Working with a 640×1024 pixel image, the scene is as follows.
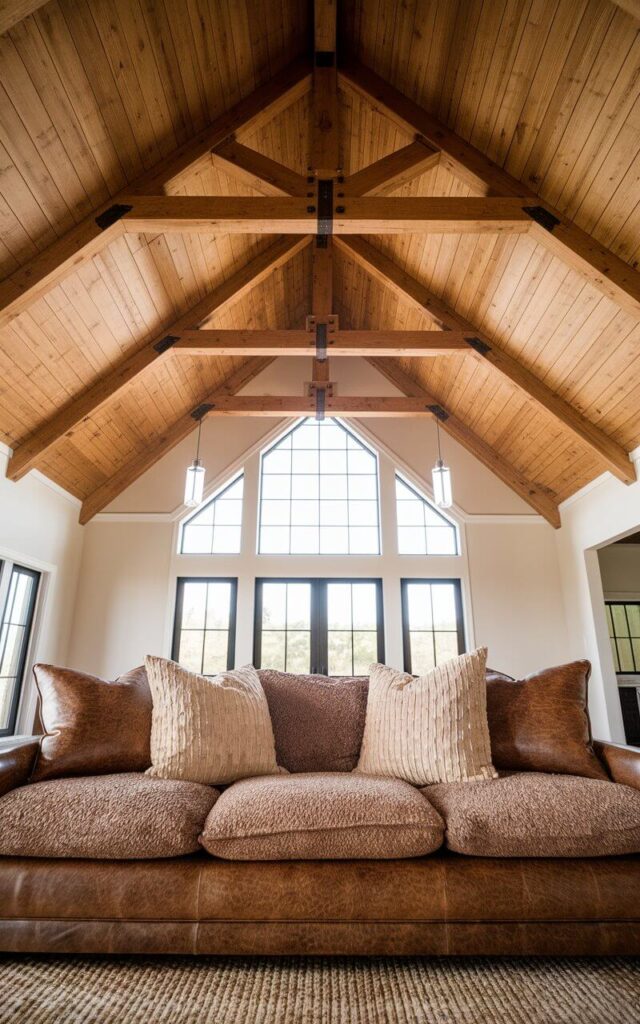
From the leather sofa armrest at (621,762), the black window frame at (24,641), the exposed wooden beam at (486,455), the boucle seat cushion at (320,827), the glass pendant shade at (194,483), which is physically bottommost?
the boucle seat cushion at (320,827)

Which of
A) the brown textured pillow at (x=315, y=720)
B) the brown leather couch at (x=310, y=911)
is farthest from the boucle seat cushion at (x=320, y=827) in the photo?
the brown textured pillow at (x=315, y=720)

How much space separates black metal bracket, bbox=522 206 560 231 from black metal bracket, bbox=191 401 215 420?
315cm

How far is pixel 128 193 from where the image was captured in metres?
3.09

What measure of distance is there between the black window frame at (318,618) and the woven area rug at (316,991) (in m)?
3.50

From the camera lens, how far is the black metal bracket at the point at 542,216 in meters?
3.02

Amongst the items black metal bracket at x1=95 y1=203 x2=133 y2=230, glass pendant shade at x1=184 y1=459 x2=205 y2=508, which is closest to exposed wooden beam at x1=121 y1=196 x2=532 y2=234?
black metal bracket at x1=95 y1=203 x2=133 y2=230

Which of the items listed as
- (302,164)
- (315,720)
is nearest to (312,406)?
(302,164)

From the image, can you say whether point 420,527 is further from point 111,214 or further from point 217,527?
point 111,214

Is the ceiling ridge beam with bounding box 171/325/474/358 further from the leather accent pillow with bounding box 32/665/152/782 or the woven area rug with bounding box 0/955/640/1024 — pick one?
the woven area rug with bounding box 0/955/640/1024

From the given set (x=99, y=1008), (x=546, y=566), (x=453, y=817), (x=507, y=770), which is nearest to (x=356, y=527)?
(x=546, y=566)

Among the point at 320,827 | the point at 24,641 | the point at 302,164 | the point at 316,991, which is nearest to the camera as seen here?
the point at 316,991

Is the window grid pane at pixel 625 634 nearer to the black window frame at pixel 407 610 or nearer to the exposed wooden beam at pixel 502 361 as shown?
the black window frame at pixel 407 610

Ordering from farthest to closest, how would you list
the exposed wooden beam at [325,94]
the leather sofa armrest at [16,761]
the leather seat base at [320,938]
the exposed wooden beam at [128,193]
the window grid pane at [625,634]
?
the window grid pane at [625,634] → the exposed wooden beam at [325,94] → the exposed wooden beam at [128,193] → the leather sofa armrest at [16,761] → the leather seat base at [320,938]

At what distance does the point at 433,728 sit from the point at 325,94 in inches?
144
